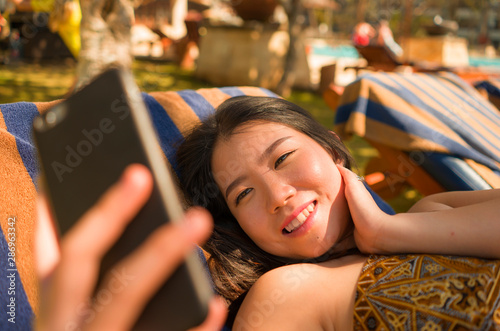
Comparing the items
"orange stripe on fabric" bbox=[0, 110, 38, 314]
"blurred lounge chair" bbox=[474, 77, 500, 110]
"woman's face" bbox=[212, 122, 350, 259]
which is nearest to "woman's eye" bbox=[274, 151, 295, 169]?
"woman's face" bbox=[212, 122, 350, 259]

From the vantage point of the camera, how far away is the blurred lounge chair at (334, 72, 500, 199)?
2.51 metres

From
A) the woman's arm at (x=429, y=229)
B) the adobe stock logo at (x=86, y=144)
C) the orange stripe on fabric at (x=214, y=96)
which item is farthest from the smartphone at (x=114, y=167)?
the orange stripe on fabric at (x=214, y=96)

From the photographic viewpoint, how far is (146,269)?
63cm

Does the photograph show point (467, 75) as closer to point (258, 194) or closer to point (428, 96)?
point (428, 96)

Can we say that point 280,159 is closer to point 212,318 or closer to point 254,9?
point 212,318

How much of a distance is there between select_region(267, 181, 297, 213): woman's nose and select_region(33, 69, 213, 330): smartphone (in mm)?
715

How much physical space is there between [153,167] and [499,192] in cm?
137

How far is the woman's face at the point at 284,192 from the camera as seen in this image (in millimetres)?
1408

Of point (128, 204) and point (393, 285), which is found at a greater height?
point (128, 204)

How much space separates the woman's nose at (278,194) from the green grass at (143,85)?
9.49ft

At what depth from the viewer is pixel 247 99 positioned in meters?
1.87

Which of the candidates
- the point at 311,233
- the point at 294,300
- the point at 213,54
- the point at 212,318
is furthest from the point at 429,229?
the point at 213,54

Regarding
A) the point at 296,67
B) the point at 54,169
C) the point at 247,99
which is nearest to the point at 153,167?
the point at 54,169

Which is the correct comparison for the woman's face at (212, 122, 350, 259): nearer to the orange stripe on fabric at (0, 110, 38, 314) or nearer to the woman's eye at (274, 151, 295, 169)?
the woman's eye at (274, 151, 295, 169)
